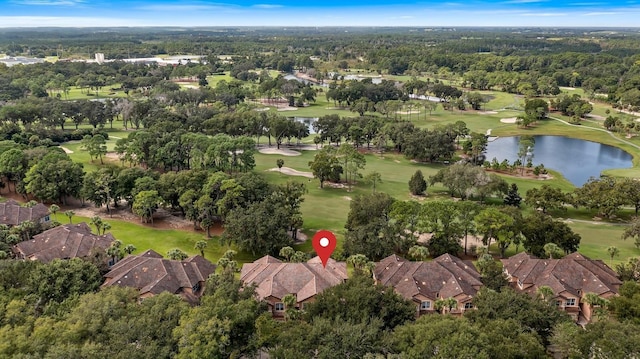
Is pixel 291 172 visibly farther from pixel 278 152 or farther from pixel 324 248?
pixel 324 248

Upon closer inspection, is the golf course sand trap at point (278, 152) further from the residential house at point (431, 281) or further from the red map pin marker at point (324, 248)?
the residential house at point (431, 281)

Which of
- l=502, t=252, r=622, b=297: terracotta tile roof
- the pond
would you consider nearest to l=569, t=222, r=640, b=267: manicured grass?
l=502, t=252, r=622, b=297: terracotta tile roof

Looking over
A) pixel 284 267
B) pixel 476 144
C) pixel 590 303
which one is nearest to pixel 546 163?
pixel 476 144

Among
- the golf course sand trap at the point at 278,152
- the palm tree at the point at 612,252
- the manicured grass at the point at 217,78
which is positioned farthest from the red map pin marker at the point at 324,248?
the manicured grass at the point at 217,78

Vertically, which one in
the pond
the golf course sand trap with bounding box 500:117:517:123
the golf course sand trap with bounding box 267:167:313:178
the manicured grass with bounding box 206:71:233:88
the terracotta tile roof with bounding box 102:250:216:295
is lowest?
the pond

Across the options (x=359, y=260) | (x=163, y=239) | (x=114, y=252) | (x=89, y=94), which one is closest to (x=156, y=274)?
(x=114, y=252)

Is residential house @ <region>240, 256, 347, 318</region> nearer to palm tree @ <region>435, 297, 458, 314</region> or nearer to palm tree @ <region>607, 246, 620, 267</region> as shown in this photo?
palm tree @ <region>435, 297, 458, 314</region>
